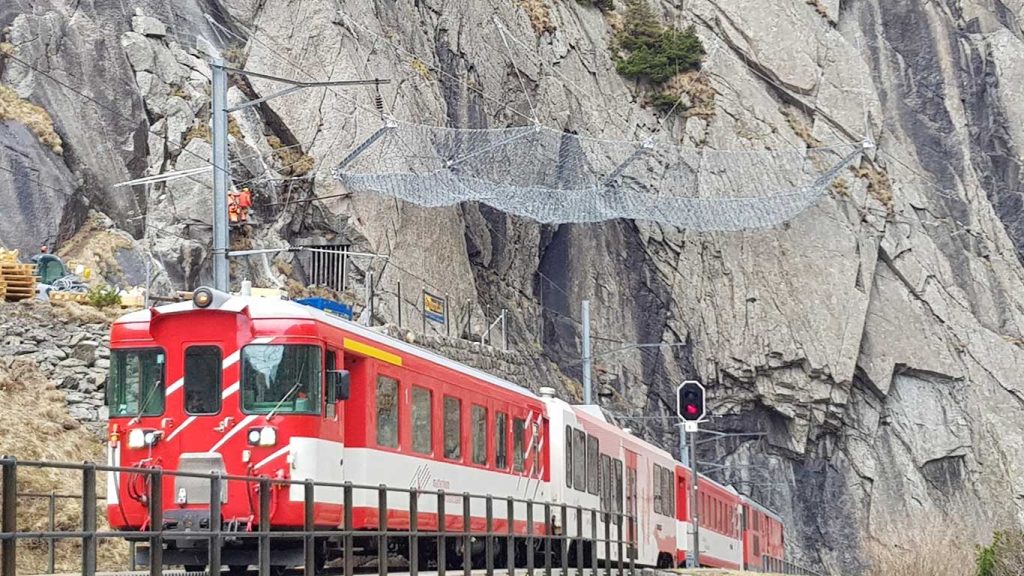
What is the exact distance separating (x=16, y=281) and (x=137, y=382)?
502 inches

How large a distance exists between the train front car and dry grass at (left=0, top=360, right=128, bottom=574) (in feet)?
12.1

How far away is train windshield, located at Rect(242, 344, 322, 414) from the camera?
50.9ft

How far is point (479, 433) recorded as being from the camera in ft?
65.1

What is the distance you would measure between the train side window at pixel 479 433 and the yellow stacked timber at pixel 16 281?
1142cm

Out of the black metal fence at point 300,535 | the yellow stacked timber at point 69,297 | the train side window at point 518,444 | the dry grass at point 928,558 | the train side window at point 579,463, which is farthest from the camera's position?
the dry grass at point 928,558

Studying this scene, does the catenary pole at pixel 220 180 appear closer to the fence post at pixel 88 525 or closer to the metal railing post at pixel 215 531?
the metal railing post at pixel 215 531

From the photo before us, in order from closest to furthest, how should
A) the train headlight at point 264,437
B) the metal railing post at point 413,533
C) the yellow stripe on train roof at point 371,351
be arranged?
1. the metal railing post at point 413,533
2. the train headlight at point 264,437
3. the yellow stripe on train roof at point 371,351

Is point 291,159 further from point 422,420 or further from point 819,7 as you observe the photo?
point 819,7

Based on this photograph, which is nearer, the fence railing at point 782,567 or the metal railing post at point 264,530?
the metal railing post at point 264,530

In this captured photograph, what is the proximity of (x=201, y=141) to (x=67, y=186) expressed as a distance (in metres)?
4.43

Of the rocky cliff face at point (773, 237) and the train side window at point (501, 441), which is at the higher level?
the rocky cliff face at point (773, 237)

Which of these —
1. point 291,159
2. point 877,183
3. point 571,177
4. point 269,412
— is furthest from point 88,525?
point 877,183

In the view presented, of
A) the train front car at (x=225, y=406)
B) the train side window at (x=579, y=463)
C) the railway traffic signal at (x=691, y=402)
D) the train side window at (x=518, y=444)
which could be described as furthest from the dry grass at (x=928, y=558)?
the train front car at (x=225, y=406)

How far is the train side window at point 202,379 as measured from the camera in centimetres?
1565
